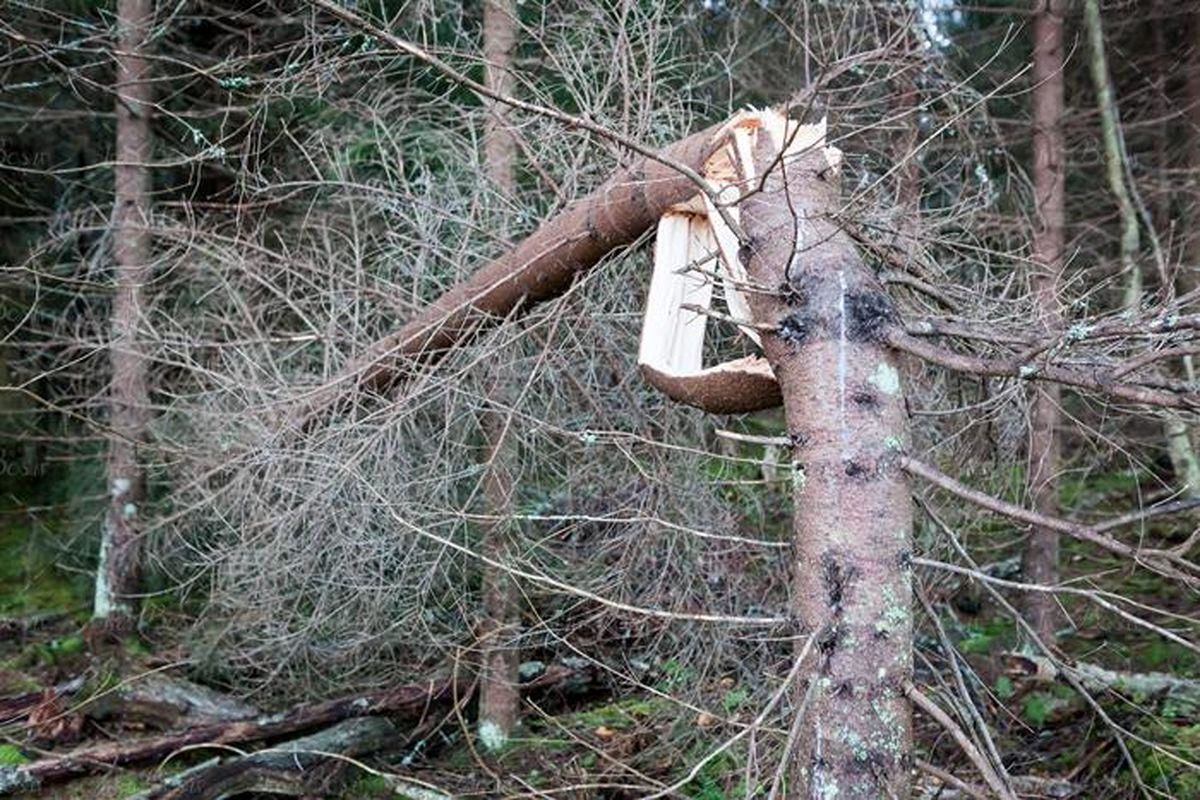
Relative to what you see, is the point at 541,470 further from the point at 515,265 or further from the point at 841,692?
the point at 841,692

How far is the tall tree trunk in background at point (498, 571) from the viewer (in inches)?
221

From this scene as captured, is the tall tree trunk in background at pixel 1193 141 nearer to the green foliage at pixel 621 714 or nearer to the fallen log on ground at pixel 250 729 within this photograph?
the green foliage at pixel 621 714

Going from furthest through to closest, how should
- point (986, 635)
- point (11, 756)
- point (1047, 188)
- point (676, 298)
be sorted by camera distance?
point (986, 635) → point (1047, 188) → point (11, 756) → point (676, 298)

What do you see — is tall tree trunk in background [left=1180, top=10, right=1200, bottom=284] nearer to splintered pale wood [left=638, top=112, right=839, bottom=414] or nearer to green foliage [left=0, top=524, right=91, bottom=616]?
splintered pale wood [left=638, top=112, right=839, bottom=414]

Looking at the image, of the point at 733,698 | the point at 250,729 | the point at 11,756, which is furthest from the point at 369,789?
the point at 733,698

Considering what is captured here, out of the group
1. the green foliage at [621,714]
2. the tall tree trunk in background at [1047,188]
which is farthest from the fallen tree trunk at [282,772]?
the tall tree trunk in background at [1047,188]

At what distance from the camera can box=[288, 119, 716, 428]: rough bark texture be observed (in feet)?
13.0

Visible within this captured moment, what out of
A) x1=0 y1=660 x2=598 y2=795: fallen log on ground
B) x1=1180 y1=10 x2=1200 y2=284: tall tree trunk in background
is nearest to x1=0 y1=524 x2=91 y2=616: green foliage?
x1=0 y1=660 x2=598 y2=795: fallen log on ground

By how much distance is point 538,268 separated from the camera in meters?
4.67

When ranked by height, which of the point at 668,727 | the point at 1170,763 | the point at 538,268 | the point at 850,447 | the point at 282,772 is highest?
the point at 538,268

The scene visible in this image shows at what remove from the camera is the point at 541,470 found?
6.06 meters

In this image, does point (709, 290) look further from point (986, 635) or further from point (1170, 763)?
point (986, 635)

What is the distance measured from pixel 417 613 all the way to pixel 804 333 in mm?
3233

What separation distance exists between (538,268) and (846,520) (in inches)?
95.2
